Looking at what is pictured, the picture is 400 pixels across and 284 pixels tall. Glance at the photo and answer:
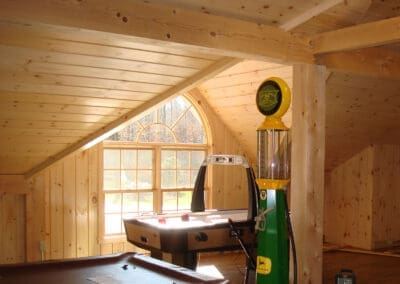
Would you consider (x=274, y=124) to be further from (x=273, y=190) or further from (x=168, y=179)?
(x=168, y=179)

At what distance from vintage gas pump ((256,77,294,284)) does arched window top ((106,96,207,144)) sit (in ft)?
8.75

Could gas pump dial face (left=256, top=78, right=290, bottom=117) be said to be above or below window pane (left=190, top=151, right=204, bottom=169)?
above

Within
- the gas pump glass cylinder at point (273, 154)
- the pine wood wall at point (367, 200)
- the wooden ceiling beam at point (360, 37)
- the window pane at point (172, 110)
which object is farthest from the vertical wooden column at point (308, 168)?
the pine wood wall at point (367, 200)

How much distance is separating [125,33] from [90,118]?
1720mm

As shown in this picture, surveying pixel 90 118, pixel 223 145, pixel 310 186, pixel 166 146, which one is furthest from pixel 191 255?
pixel 223 145

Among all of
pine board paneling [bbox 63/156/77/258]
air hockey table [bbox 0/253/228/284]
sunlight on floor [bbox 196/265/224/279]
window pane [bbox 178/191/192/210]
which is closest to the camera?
air hockey table [bbox 0/253/228/284]

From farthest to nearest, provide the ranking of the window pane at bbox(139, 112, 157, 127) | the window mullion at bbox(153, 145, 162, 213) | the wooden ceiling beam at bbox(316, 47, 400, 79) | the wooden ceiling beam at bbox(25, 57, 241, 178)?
the window mullion at bbox(153, 145, 162, 213) → the window pane at bbox(139, 112, 157, 127) → the wooden ceiling beam at bbox(25, 57, 241, 178) → the wooden ceiling beam at bbox(316, 47, 400, 79)

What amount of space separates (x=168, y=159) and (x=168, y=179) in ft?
0.83

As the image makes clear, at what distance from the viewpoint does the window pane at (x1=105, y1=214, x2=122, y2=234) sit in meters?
5.64

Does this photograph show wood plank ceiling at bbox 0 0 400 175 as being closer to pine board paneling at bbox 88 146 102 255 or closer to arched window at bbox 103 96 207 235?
pine board paneling at bbox 88 146 102 255

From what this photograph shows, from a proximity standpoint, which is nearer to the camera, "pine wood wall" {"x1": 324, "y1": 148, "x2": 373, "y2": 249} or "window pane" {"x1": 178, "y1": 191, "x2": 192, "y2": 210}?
"window pane" {"x1": 178, "y1": 191, "x2": 192, "y2": 210}

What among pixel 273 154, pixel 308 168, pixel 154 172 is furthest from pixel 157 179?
pixel 273 154

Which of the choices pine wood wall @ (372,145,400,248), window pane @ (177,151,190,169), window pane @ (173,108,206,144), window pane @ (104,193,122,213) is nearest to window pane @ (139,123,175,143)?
window pane @ (173,108,206,144)

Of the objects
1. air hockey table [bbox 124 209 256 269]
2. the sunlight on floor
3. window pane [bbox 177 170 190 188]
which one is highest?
window pane [bbox 177 170 190 188]
